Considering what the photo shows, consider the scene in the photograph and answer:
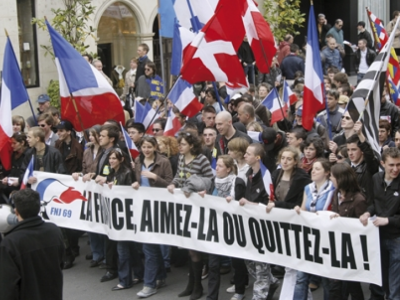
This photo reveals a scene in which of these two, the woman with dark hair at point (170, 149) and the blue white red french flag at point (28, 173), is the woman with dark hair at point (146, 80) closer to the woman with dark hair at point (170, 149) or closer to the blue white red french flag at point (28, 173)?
the woman with dark hair at point (170, 149)

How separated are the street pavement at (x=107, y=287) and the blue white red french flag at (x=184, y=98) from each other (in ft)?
7.07

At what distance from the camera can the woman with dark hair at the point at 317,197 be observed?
7453 mm

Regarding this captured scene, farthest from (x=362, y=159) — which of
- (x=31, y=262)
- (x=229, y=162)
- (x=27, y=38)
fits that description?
(x=27, y=38)

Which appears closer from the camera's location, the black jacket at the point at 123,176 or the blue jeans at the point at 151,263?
the blue jeans at the point at 151,263

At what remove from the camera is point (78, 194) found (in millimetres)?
9117

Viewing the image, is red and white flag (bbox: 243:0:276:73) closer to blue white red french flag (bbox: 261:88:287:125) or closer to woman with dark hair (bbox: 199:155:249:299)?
blue white red french flag (bbox: 261:88:287:125)

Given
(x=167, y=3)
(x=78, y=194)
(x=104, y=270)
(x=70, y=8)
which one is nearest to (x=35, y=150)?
(x=78, y=194)

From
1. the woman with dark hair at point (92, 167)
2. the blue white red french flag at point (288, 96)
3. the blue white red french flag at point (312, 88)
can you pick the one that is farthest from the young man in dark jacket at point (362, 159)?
the blue white red french flag at point (288, 96)

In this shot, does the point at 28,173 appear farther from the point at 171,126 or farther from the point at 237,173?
the point at 237,173

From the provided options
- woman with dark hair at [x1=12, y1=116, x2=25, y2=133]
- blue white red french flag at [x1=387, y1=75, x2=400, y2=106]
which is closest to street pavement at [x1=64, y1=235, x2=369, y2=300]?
woman with dark hair at [x1=12, y1=116, x2=25, y2=133]

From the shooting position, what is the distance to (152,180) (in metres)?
8.67

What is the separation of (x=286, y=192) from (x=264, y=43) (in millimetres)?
3429

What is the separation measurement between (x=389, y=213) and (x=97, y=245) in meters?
3.91

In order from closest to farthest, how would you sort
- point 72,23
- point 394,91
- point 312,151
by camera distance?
point 312,151
point 394,91
point 72,23
